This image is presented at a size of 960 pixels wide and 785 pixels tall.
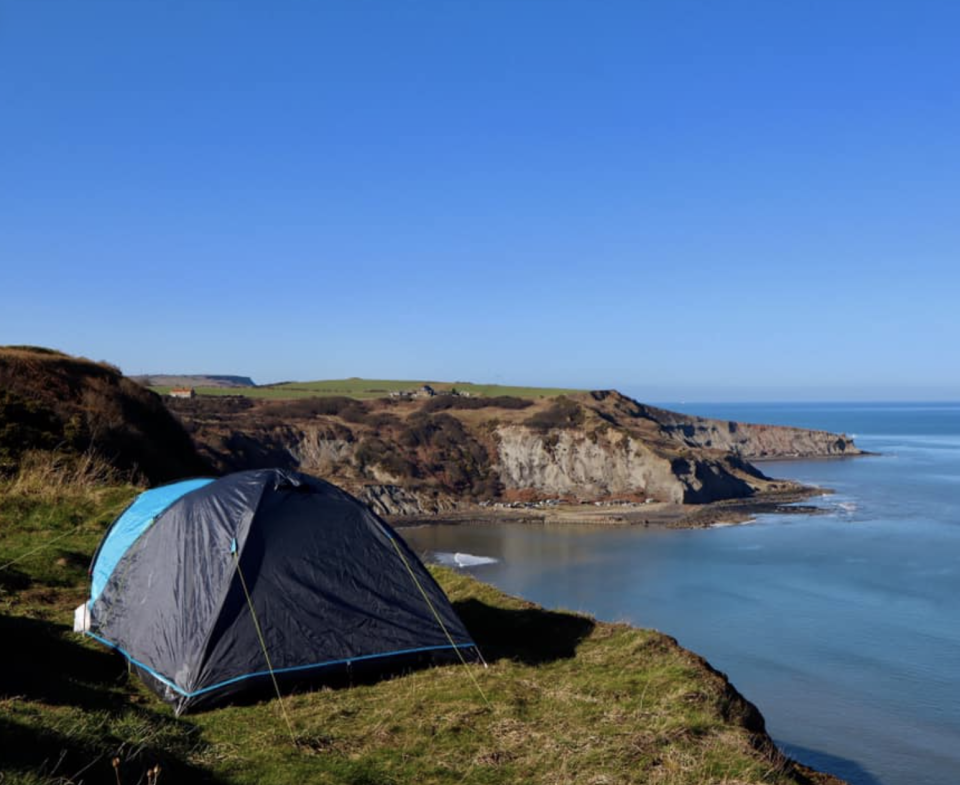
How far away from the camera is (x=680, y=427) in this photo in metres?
124

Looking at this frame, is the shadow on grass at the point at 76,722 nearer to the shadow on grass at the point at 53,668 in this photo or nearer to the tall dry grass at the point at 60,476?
the shadow on grass at the point at 53,668

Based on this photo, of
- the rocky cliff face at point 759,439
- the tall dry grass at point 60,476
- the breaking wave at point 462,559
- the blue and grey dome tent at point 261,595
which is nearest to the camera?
the blue and grey dome tent at point 261,595

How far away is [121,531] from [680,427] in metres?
119

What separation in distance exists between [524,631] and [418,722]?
11.6ft

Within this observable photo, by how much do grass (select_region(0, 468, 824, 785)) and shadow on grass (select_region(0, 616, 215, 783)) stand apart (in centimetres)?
2

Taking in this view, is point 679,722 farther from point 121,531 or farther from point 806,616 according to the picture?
point 806,616

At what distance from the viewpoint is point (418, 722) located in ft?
23.0

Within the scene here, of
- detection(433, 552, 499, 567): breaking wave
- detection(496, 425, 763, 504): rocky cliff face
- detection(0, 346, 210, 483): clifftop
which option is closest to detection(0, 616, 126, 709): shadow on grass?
detection(0, 346, 210, 483): clifftop

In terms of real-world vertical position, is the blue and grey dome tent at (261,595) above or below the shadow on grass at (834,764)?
above

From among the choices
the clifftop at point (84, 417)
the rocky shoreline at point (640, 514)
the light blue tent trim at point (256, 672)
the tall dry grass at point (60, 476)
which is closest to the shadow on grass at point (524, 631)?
the light blue tent trim at point (256, 672)

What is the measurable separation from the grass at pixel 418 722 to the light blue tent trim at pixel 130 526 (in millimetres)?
597

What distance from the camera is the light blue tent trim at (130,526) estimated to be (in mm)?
9562

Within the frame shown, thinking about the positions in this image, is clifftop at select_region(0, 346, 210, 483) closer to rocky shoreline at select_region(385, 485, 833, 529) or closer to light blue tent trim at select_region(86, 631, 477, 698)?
light blue tent trim at select_region(86, 631, 477, 698)

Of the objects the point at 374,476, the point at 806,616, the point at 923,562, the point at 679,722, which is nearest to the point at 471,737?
the point at 679,722
